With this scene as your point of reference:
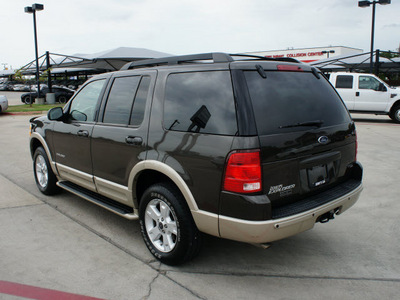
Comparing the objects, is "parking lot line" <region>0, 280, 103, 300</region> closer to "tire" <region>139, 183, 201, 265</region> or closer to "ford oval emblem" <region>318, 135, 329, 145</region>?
"tire" <region>139, 183, 201, 265</region>

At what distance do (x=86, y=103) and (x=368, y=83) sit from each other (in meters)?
13.6

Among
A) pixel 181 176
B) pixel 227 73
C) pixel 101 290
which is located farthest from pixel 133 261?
pixel 227 73

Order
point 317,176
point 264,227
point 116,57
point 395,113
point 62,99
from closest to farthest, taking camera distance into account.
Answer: point 264,227, point 317,176, point 395,113, point 116,57, point 62,99

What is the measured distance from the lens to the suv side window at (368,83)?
14945mm

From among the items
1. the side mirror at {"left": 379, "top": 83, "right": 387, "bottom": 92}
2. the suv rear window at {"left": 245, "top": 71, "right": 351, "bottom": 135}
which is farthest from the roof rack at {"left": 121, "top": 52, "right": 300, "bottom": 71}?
the side mirror at {"left": 379, "top": 83, "right": 387, "bottom": 92}

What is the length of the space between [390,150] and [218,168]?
742 centimetres

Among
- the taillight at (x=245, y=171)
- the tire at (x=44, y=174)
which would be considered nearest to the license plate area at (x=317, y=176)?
the taillight at (x=245, y=171)

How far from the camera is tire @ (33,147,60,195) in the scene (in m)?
5.19

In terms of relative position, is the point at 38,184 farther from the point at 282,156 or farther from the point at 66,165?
the point at 282,156

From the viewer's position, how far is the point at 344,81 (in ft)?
49.8

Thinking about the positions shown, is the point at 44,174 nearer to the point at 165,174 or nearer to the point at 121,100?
the point at 121,100

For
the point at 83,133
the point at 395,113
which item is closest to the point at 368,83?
the point at 395,113

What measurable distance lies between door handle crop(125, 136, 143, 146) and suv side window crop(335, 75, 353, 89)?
44.5 feet

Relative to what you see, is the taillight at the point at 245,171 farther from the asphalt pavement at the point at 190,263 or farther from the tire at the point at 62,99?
the tire at the point at 62,99
